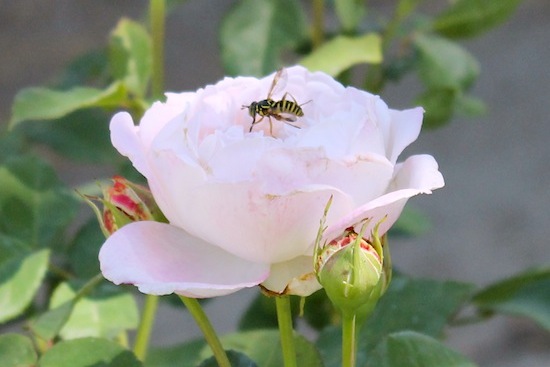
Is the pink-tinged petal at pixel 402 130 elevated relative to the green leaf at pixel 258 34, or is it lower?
lower

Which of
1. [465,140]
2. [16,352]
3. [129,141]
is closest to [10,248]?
[16,352]

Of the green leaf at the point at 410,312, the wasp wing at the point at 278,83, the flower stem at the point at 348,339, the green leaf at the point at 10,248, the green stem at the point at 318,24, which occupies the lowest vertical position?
the flower stem at the point at 348,339

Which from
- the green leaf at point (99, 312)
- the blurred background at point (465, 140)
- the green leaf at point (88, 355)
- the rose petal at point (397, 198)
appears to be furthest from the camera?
the blurred background at point (465, 140)

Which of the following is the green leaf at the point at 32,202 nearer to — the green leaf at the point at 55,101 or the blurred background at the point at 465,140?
the green leaf at the point at 55,101

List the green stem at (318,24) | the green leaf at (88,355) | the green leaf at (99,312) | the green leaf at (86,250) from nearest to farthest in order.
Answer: the green leaf at (88,355)
the green leaf at (99,312)
the green leaf at (86,250)
the green stem at (318,24)

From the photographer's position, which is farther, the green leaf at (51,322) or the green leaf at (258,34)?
the green leaf at (258,34)

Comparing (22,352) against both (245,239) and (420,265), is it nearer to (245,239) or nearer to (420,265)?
(245,239)

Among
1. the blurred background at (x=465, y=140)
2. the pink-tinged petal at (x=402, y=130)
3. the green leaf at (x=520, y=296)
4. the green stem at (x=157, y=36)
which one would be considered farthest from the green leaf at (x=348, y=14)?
the blurred background at (x=465, y=140)
